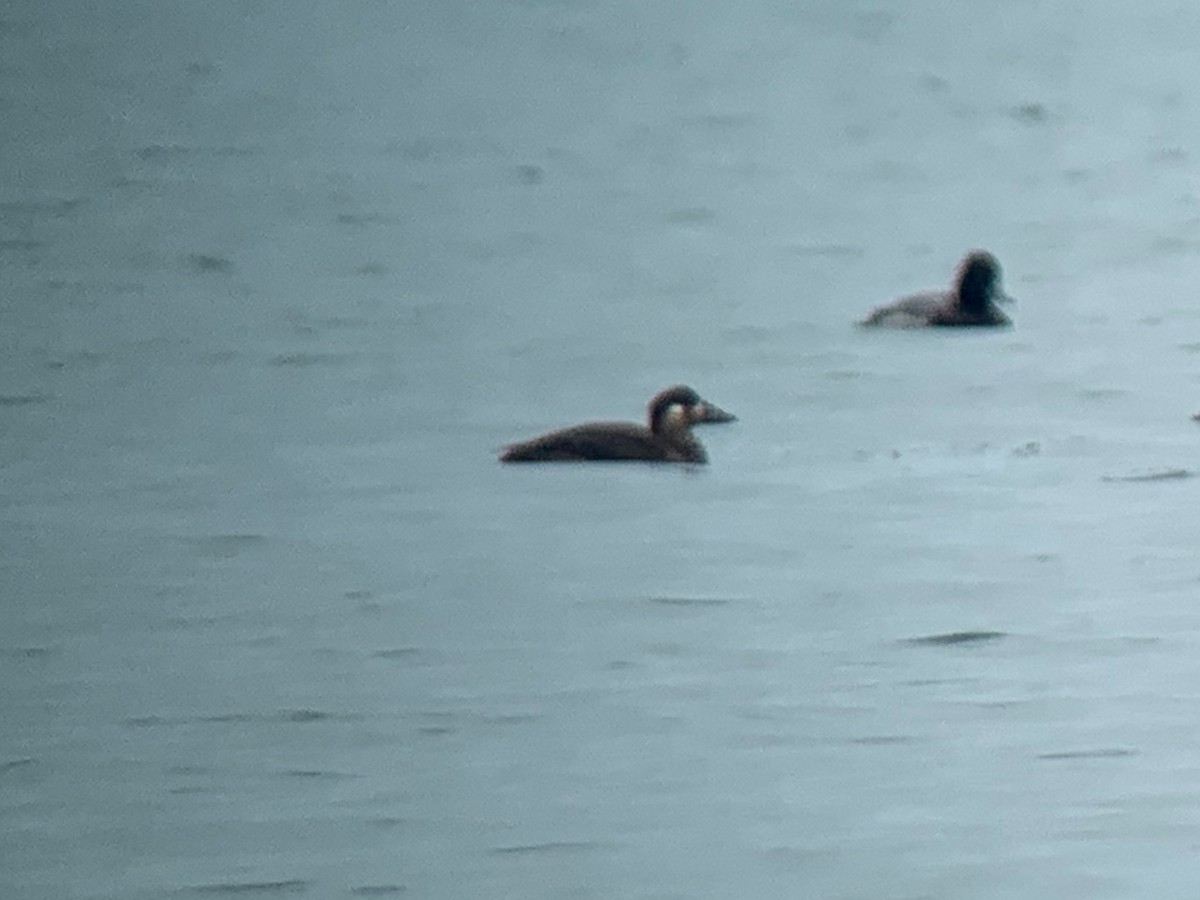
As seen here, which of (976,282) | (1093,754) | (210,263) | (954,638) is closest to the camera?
(1093,754)

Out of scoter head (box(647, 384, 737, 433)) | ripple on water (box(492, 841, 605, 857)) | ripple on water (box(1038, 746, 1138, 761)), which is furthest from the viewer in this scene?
scoter head (box(647, 384, 737, 433))

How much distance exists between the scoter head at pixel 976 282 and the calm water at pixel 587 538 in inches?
7.6

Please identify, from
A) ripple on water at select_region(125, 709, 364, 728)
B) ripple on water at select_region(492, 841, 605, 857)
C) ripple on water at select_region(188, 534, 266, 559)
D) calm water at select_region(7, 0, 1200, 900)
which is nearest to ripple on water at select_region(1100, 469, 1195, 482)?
calm water at select_region(7, 0, 1200, 900)

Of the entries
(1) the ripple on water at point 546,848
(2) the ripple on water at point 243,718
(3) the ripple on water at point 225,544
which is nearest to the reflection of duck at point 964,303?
(3) the ripple on water at point 225,544

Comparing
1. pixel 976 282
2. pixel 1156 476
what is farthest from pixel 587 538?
pixel 976 282

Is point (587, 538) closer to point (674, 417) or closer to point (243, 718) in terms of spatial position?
point (674, 417)

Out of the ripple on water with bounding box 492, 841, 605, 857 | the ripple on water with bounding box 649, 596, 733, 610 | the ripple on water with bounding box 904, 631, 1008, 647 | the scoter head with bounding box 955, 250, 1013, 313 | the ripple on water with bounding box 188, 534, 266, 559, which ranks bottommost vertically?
the ripple on water with bounding box 492, 841, 605, 857

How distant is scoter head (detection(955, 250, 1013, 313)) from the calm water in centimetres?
19

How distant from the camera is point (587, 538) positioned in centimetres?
1237

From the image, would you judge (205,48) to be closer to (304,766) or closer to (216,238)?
(216,238)

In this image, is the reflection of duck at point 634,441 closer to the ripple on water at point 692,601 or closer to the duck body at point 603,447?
the duck body at point 603,447

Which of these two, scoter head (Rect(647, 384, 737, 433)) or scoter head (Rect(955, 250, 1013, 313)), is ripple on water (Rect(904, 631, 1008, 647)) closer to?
Answer: scoter head (Rect(647, 384, 737, 433))

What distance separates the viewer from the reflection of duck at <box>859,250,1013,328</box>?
57.5 feet

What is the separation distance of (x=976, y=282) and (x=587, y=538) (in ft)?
18.1
